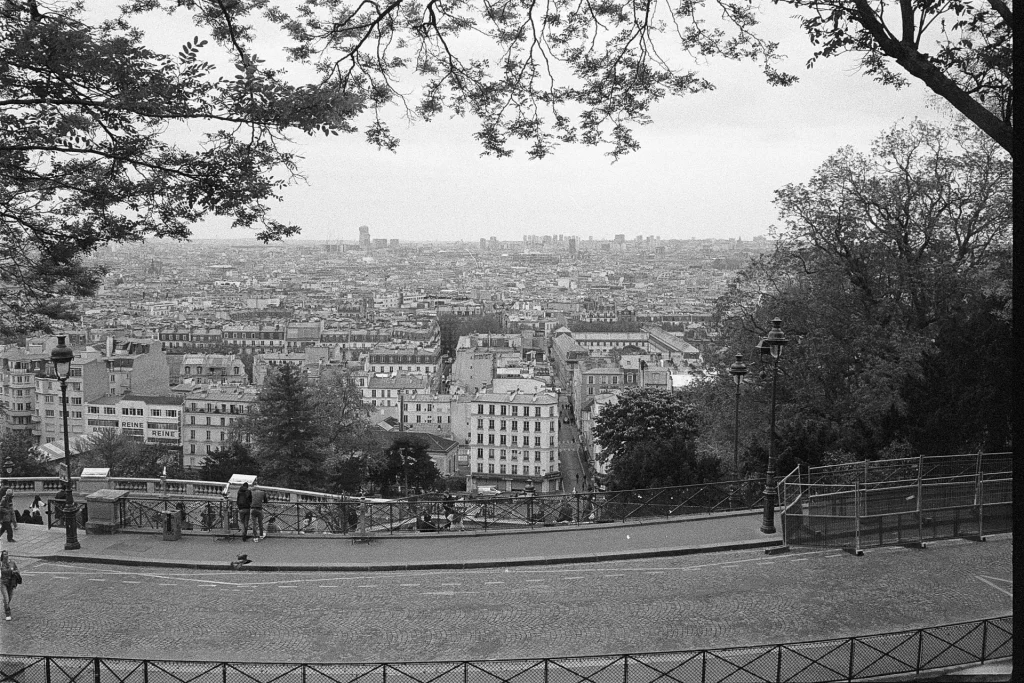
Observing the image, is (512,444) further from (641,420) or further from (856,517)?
(856,517)

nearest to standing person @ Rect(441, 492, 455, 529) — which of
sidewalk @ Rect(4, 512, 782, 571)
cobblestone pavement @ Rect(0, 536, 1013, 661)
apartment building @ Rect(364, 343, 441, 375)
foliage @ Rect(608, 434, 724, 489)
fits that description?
sidewalk @ Rect(4, 512, 782, 571)

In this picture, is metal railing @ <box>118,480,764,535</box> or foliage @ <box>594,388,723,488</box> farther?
foliage @ <box>594,388,723,488</box>

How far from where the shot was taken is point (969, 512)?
15.5 meters

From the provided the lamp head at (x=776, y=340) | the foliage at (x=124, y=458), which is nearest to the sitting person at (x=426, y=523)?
the lamp head at (x=776, y=340)

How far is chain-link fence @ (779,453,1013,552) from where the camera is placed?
594 inches

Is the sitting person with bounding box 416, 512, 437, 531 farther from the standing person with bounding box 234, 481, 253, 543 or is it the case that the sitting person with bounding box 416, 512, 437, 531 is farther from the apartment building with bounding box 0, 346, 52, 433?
the apartment building with bounding box 0, 346, 52, 433

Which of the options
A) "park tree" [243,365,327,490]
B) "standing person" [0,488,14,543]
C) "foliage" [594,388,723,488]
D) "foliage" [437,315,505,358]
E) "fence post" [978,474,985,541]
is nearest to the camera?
"fence post" [978,474,985,541]

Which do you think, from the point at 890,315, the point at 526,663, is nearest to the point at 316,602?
the point at 526,663

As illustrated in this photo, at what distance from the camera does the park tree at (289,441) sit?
37781 mm

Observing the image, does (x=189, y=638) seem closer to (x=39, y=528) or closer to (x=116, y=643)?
(x=116, y=643)

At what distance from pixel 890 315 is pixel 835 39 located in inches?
599

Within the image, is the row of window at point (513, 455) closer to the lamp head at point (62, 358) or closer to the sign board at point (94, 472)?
the sign board at point (94, 472)

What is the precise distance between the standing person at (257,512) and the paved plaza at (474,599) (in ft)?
1.11

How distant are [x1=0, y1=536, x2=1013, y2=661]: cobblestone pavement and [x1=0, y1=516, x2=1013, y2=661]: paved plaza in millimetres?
Result: 31
